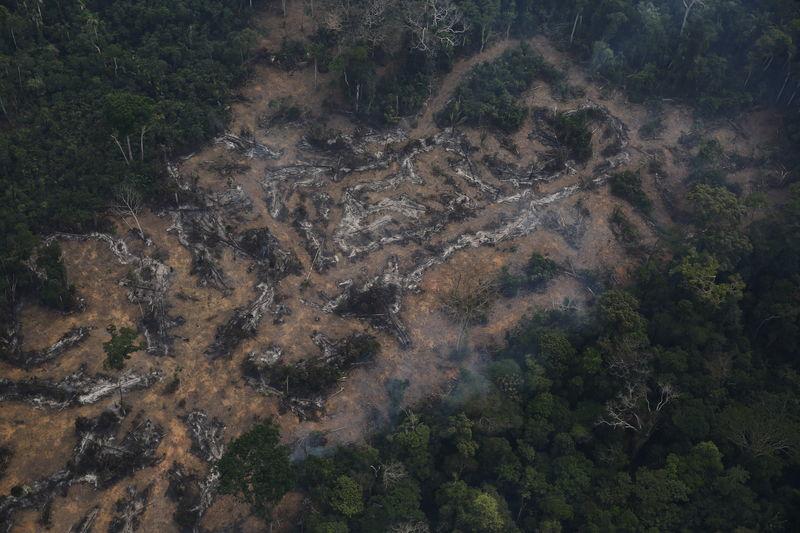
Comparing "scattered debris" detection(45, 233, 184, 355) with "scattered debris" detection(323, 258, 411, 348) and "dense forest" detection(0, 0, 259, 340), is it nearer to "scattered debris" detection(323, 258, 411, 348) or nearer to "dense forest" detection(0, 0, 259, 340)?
"dense forest" detection(0, 0, 259, 340)

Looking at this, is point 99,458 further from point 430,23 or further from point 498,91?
point 430,23

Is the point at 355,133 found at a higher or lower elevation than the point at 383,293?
higher

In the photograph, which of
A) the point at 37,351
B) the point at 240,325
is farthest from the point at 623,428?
the point at 37,351

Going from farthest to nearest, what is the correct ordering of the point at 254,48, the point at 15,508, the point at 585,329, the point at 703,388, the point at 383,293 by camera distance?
1. the point at 254,48
2. the point at 383,293
3. the point at 585,329
4. the point at 703,388
5. the point at 15,508

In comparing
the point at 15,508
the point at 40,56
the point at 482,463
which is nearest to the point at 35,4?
the point at 40,56

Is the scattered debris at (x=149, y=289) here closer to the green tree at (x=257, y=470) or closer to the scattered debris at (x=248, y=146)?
the green tree at (x=257, y=470)

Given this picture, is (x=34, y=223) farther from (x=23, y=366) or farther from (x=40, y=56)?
(x=40, y=56)
